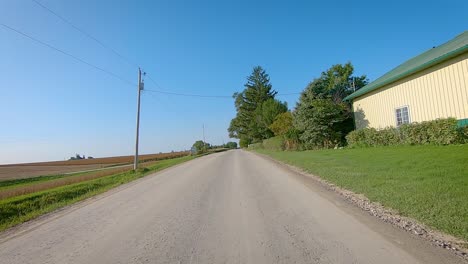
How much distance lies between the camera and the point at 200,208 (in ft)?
24.3

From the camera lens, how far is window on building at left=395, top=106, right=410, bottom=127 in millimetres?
19764

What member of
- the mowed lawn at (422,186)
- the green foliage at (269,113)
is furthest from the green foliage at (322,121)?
the green foliage at (269,113)

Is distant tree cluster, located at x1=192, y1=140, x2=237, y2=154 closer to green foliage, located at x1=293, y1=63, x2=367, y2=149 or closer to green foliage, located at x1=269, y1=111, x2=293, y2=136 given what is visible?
green foliage, located at x1=269, y1=111, x2=293, y2=136

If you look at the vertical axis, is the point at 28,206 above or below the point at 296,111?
below

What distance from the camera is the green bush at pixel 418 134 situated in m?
14.7

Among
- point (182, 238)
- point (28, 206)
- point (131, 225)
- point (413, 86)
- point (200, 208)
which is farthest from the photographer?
point (413, 86)

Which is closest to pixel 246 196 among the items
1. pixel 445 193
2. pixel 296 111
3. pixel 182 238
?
pixel 182 238

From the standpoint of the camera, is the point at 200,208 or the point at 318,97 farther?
the point at 318,97

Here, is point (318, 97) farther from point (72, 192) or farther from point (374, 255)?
point (374, 255)

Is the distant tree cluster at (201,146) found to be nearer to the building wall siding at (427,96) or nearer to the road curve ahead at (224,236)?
the building wall siding at (427,96)

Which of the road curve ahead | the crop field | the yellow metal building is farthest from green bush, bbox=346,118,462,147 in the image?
the crop field

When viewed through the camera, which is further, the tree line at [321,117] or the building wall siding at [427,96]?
the tree line at [321,117]

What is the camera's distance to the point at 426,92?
58.1 ft

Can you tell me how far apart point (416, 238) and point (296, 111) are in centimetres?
2760
